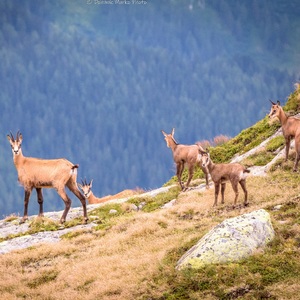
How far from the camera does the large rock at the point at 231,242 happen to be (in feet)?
62.1

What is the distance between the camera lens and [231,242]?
19125mm

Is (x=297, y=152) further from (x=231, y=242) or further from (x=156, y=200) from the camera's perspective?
(x=231, y=242)

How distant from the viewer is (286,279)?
17.6 metres

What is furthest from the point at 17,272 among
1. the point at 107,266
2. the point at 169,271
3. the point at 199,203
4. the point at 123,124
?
the point at 123,124

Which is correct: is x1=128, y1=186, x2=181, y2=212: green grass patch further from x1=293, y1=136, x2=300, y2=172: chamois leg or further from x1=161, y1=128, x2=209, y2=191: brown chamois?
x1=293, y1=136, x2=300, y2=172: chamois leg

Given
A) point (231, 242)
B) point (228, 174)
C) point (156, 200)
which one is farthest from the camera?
point (156, 200)

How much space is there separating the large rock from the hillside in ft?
0.94

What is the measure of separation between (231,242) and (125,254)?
4.46 meters

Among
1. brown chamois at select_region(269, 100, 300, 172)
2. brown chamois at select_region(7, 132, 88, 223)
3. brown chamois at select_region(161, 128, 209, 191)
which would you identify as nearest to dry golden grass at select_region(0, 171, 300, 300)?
brown chamois at select_region(269, 100, 300, 172)

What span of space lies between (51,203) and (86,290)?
403ft

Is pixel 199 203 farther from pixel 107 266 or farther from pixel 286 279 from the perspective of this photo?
pixel 286 279

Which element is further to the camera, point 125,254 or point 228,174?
point 228,174

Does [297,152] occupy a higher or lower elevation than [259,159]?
lower

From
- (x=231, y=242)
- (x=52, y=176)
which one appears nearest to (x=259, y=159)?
(x=52, y=176)
